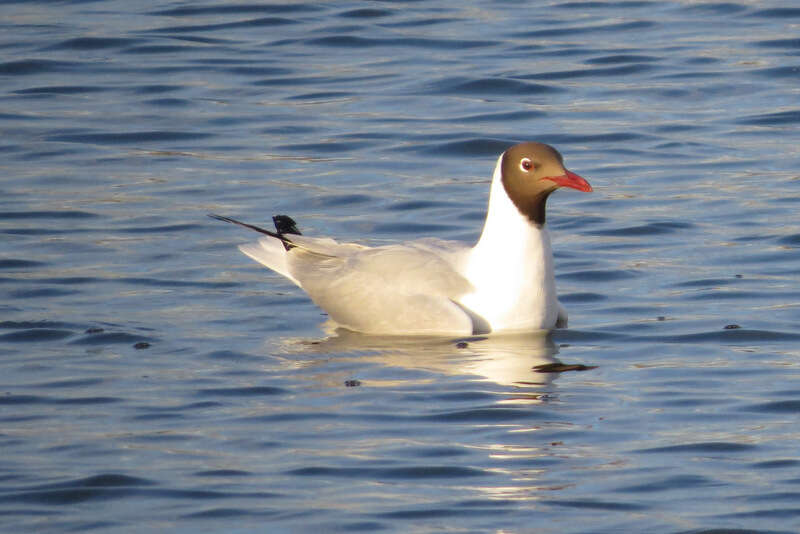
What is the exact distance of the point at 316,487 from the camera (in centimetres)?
730

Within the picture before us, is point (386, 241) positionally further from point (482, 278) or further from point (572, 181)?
point (572, 181)

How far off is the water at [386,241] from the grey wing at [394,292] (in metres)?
0.15

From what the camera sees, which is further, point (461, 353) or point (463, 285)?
point (463, 285)

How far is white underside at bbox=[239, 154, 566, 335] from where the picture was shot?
9906 mm

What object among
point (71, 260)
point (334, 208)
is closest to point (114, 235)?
point (71, 260)

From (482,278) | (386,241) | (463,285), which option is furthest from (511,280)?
(386,241)

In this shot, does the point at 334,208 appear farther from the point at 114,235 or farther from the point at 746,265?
the point at 746,265

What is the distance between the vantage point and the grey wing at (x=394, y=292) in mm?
9867

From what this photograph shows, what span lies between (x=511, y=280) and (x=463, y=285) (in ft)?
0.88

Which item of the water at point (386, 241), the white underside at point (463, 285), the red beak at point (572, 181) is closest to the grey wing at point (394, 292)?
the white underside at point (463, 285)

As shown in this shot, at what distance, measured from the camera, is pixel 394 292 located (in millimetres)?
9992

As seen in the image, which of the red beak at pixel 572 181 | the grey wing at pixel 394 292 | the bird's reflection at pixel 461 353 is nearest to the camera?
the bird's reflection at pixel 461 353

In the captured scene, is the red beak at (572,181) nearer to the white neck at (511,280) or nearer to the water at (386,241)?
the white neck at (511,280)

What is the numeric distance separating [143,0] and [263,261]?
10.4m
